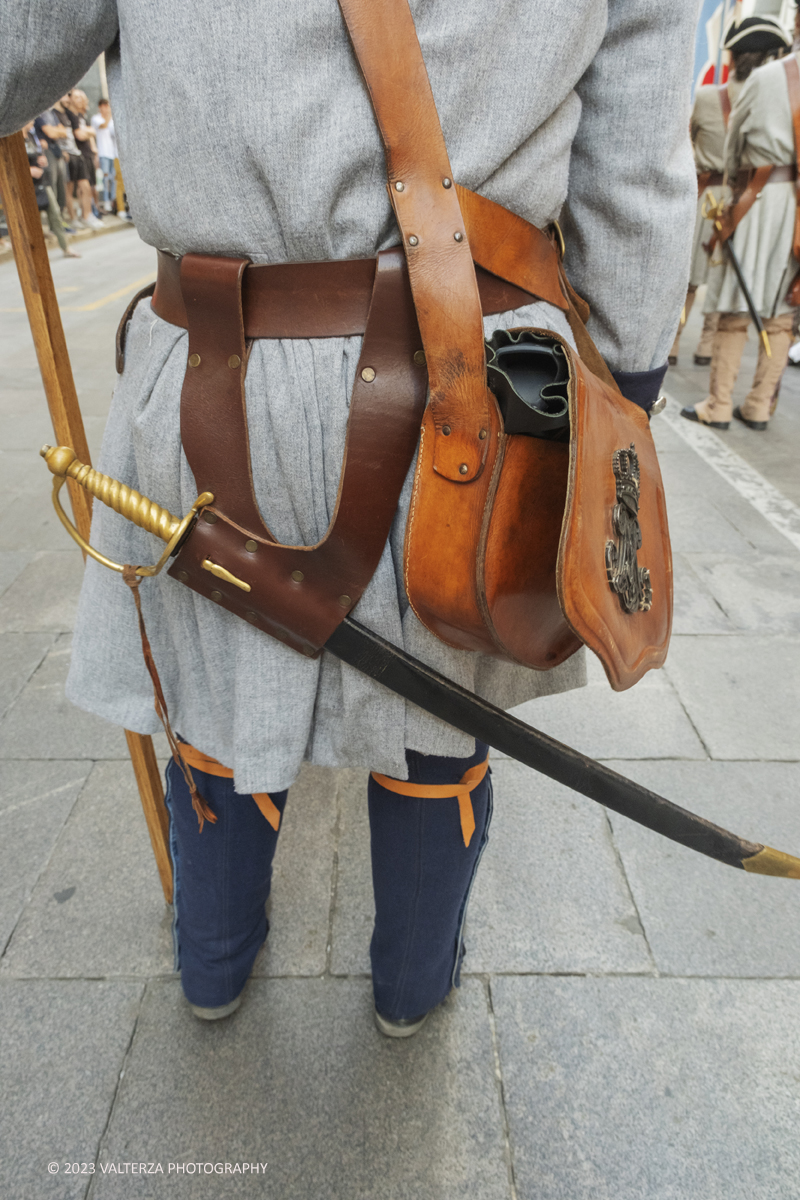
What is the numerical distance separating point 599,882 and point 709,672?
0.93m

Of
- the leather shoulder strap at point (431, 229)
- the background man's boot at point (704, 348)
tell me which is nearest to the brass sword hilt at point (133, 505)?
the leather shoulder strap at point (431, 229)

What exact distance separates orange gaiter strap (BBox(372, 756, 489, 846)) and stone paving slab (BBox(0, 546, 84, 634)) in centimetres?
163

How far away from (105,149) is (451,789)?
16.0 metres

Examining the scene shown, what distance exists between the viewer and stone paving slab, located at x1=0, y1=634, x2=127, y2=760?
1858 millimetres

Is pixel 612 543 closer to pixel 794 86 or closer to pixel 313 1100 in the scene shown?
pixel 313 1100

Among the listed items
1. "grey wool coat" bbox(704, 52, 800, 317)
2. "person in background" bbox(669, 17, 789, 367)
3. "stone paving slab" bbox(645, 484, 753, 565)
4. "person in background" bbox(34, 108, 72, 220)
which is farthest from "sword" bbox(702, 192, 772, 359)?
"person in background" bbox(34, 108, 72, 220)

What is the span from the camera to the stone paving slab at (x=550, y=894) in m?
1.41

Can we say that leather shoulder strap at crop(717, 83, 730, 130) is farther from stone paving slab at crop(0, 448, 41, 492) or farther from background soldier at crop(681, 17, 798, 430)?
stone paving slab at crop(0, 448, 41, 492)

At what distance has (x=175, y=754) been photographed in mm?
1017

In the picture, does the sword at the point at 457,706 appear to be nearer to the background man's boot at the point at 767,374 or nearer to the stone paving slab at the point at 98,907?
the stone paving slab at the point at 98,907

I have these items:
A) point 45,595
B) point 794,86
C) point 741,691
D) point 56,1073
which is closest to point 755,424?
point 794,86

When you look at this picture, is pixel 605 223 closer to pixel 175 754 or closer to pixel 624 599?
pixel 624 599

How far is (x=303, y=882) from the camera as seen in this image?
1548mm

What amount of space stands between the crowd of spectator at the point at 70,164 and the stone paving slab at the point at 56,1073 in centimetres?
865
